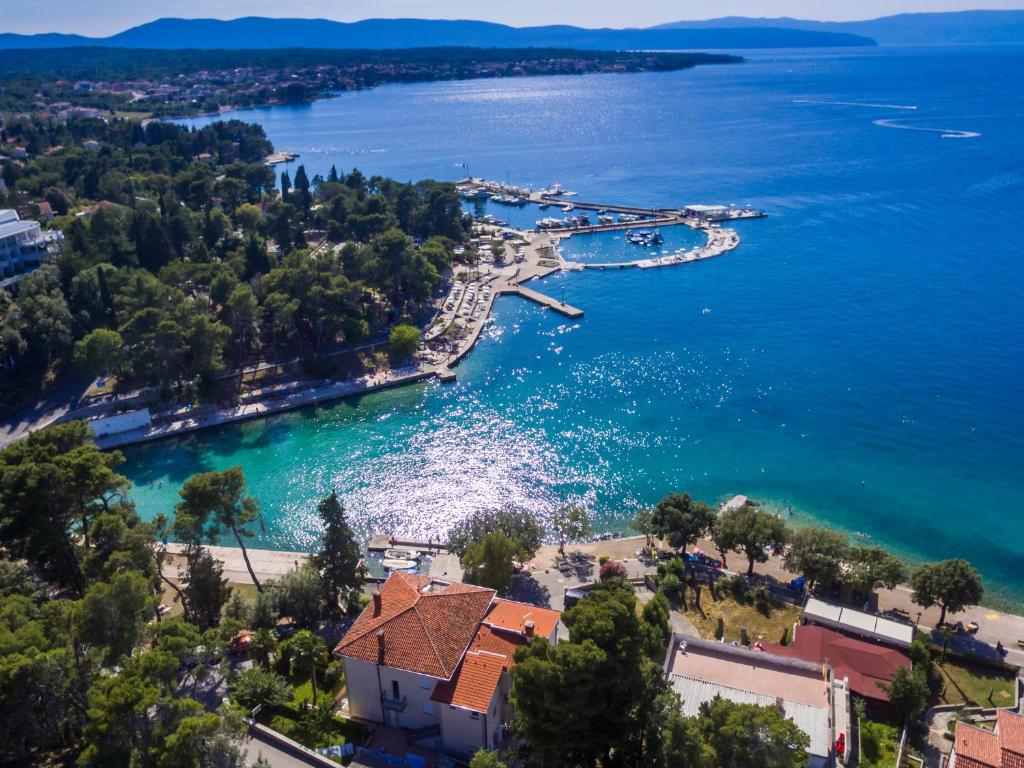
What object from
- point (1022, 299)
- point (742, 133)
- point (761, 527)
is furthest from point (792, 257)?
point (742, 133)

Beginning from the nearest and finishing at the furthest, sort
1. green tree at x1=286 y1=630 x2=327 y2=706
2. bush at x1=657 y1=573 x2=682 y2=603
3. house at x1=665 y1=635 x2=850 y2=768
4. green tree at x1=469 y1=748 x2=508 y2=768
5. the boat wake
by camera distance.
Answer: green tree at x1=469 y1=748 x2=508 y2=768, house at x1=665 y1=635 x2=850 y2=768, green tree at x1=286 y1=630 x2=327 y2=706, bush at x1=657 y1=573 x2=682 y2=603, the boat wake

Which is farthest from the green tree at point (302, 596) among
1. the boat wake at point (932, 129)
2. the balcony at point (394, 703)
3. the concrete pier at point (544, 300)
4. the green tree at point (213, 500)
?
the boat wake at point (932, 129)

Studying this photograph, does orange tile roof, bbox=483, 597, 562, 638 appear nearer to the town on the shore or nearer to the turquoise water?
the town on the shore

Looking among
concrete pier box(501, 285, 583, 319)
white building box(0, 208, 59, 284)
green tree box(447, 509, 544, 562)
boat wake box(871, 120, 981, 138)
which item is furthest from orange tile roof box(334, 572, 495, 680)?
boat wake box(871, 120, 981, 138)

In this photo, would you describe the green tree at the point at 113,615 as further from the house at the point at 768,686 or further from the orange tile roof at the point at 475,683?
the house at the point at 768,686

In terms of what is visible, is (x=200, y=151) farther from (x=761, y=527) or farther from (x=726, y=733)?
(x=726, y=733)
